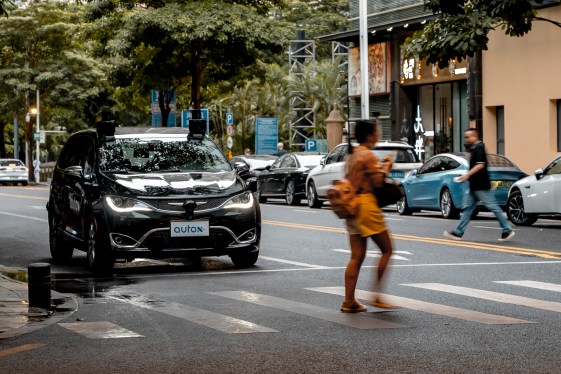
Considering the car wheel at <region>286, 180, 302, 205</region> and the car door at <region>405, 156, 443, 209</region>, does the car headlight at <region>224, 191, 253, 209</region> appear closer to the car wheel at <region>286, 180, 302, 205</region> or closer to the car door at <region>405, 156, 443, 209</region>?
the car door at <region>405, 156, 443, 209</region>

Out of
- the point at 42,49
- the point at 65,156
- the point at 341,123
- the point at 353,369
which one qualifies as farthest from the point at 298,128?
the point at 353,369

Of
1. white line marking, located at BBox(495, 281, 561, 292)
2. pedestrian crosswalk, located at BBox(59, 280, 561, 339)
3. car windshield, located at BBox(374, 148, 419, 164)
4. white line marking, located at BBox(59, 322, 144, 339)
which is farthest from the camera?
car windshield, located at BBox(374, 148, 419, 164)

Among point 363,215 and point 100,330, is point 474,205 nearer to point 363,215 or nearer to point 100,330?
point 363,215

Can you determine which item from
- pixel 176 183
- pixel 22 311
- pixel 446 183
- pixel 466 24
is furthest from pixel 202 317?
pixel 446 183

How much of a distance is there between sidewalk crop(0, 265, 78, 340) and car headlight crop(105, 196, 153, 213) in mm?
1425

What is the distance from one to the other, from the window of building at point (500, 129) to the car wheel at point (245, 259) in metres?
23.3

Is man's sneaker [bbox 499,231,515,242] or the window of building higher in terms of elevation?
the window of building

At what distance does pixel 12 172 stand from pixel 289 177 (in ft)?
114

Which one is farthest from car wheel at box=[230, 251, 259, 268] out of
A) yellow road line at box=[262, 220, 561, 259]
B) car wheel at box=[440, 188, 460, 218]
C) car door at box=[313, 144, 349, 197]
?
car door at box=[313, 144, 349, 197]

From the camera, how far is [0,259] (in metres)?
18.4

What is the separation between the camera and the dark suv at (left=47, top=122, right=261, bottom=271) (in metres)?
15.1

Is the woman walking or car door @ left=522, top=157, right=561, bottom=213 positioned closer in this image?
the woman walking

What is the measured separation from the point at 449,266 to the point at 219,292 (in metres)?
3.79

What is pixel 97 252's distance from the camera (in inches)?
611
